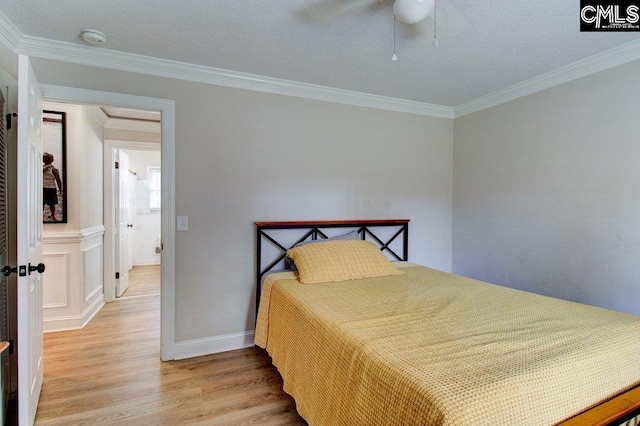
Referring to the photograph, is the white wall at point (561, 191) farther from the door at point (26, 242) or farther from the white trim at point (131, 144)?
the white trim at point (131, 144)

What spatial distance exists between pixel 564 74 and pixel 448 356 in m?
2.63

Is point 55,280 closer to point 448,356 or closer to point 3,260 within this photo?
point 3,260

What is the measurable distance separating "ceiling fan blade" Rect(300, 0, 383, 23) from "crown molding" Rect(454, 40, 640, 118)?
184cm

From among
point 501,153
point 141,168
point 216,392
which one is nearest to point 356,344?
point 216,392

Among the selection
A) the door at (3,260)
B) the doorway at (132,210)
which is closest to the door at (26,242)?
the door at (3,260)

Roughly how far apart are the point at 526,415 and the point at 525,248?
2.34 meters

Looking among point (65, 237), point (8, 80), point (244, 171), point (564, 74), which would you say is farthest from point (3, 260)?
point (564, 74)

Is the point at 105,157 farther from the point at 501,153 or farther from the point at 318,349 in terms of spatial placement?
the point at 501,153

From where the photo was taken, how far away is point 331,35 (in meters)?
2.09

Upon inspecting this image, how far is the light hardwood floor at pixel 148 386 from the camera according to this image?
74.7 inches

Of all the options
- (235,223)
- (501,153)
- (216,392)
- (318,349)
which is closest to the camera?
(318,349)

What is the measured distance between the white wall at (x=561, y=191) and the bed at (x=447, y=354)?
34.9 inches

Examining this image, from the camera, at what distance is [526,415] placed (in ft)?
3.26

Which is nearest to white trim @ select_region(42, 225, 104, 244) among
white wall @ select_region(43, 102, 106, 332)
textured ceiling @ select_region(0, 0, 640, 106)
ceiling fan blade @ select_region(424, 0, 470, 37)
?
white wall @ select_region(43, 102, 106, 332)
